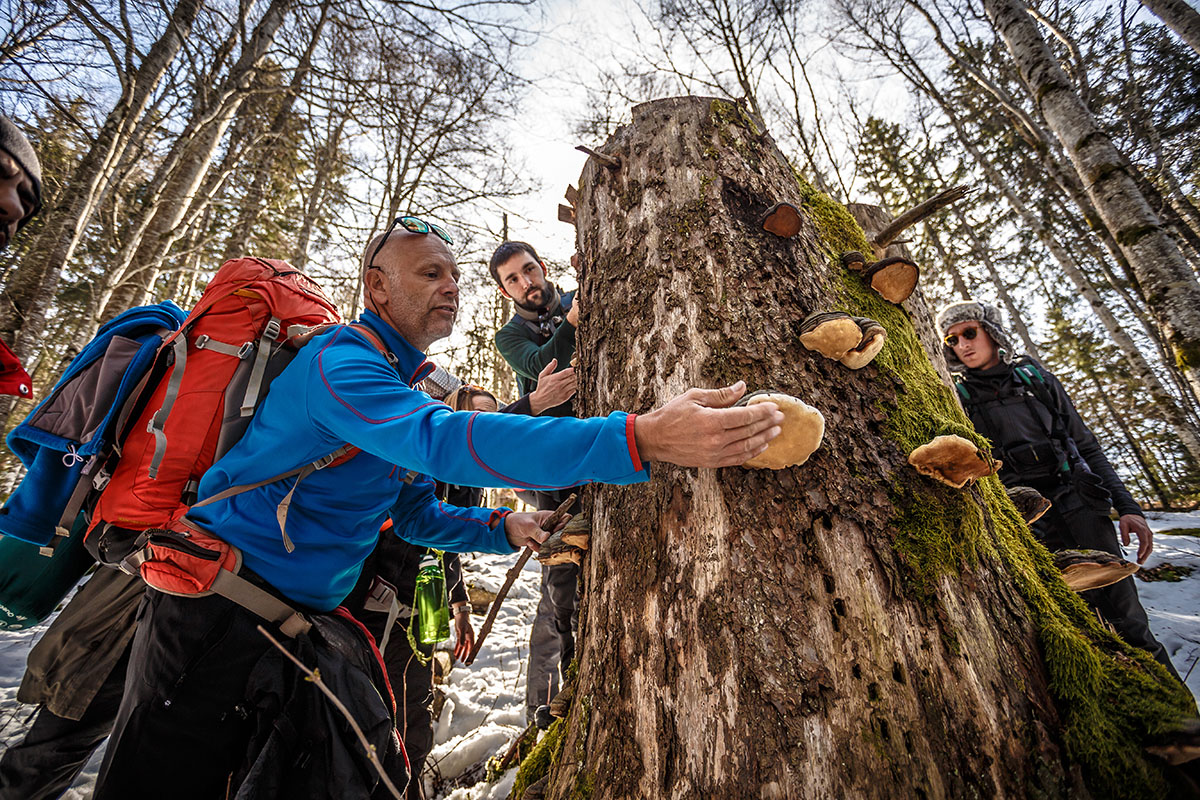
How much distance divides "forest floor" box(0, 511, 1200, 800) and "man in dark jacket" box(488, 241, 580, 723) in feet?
1.59

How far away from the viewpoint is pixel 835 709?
1049 millimetres

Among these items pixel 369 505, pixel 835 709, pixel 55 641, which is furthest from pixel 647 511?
pixel 55 641

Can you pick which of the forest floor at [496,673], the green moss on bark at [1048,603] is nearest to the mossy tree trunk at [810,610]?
the green moss on bark at [1048,603]

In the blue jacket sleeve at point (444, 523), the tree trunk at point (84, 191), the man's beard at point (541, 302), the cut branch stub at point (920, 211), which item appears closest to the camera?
the cut branch stub at point (920, 211)

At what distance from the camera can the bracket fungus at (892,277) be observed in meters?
1.99

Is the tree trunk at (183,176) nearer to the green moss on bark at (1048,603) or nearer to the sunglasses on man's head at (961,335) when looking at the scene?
the green moss on bark at (1048,603)

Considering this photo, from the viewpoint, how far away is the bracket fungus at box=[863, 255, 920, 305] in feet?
6.53

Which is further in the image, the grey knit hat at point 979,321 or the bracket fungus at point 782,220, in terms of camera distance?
the grey knit hat at point 979,321

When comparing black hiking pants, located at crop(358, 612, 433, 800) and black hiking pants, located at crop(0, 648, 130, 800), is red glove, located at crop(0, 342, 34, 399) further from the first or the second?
black hiking pants, located at crop(358, 612, 433, 800)

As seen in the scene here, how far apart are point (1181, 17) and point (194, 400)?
1013 centimetres

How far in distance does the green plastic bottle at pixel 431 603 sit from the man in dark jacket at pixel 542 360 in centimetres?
78

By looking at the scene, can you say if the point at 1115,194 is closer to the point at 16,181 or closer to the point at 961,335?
the point at 961,335

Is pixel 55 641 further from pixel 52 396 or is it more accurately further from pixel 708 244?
pixel 708 244

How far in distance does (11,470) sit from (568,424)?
12.4 metres
